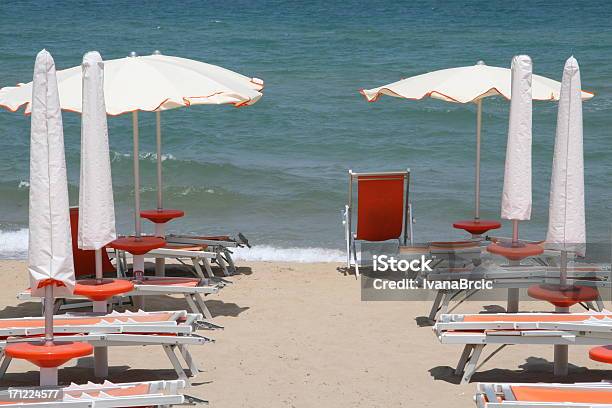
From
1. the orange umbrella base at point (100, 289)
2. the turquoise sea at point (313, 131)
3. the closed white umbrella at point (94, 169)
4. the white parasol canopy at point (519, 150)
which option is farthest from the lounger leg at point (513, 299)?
the turquoise sea at point (313, 131)

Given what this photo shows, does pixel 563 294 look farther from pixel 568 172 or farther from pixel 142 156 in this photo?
pixel 142 156

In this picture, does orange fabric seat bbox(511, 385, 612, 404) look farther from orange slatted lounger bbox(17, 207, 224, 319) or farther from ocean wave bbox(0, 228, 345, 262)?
ocean wave bbox(0, 228, 345, 262)

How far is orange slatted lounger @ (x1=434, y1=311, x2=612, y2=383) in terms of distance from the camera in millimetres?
6742

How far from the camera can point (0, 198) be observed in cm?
1667

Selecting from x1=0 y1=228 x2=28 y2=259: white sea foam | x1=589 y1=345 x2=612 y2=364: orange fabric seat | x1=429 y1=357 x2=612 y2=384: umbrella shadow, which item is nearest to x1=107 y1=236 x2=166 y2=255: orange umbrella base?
x1=429 y1=357 x2=612 y2=384: umbrella shadow

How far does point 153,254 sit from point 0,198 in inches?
300

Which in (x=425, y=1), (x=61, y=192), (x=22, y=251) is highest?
(x=425, y=1)

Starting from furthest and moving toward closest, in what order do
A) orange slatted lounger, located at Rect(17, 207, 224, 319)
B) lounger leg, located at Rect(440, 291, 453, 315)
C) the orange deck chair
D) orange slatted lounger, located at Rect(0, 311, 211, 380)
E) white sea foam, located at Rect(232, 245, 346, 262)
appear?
white sea foam, located at Rect(232, 245, 346, 262)
the orange deck chair
lounger leg, located at Rect(440, 291, 453, 315)
orange slatted lounger, located at Rect(17, 207, 224, 319)
orange slatted lounger, located at Rect(0, 311, 211, 380)

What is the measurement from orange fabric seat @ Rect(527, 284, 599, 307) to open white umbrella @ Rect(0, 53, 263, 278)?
310 centimetres

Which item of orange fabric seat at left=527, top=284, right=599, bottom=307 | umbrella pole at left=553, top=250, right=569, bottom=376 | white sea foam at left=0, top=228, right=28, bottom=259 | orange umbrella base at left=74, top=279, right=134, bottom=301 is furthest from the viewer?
white sea foam at left=0, top=228, right=28, bottom=259

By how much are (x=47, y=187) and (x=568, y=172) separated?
3.21 m

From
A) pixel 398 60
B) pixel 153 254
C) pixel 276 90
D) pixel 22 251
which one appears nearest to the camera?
pixel 153 254

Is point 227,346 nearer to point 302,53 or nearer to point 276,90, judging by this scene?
point 276,90

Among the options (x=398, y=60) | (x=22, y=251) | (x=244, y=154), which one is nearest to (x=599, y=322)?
(x=22, y=251)
